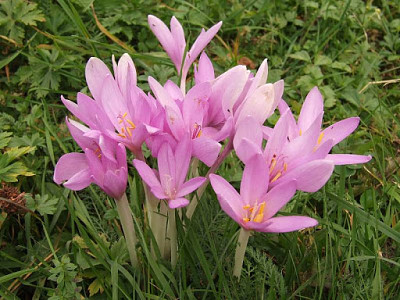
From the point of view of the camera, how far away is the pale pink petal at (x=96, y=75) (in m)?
1.53

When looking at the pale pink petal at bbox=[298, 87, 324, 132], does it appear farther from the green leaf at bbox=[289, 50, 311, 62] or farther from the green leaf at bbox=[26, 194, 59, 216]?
the green leaf at bbox=[289, 50, 311, 62]

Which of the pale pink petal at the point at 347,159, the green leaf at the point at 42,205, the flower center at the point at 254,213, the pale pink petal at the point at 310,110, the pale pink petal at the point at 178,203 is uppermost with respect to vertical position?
the pale pink petal at the point at 310,110

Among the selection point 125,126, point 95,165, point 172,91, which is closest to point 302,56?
point 172,91

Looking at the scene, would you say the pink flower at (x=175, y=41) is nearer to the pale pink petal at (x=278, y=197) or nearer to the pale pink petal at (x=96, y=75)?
the pale pink petal at (x=96, y=75)

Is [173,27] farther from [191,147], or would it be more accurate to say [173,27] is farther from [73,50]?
[73,50]

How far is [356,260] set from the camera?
5.55ft

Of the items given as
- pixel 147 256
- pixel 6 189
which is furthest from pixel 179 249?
pixel 6 189

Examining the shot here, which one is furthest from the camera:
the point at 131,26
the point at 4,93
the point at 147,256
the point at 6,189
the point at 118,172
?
the point at 131,26

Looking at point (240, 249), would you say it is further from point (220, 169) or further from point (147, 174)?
point (220, 169)

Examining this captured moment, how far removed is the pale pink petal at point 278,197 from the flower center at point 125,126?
404mm

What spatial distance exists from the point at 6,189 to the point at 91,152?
2.21 feet

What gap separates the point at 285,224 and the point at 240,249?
0.78 ft

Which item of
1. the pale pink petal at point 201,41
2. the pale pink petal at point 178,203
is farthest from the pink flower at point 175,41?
the pale pink petal at point 178,203

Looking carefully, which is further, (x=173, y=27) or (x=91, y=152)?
(x=173, y=27)
